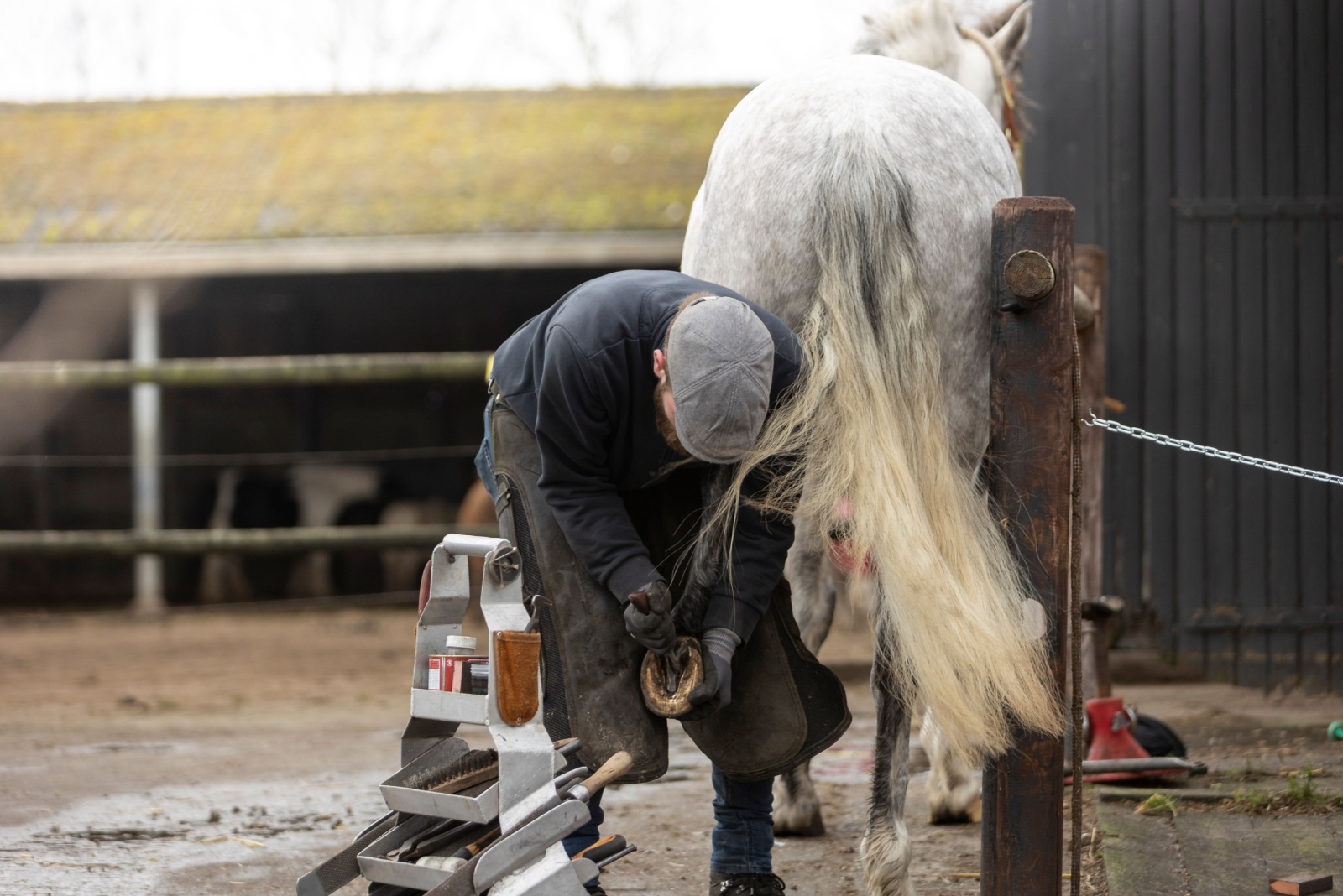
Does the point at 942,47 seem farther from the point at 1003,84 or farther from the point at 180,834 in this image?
the point at 180,834

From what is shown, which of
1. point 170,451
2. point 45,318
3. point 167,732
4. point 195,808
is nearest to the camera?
point 195,808

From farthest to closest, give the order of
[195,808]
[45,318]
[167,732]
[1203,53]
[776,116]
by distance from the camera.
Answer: [45,318] < [1203,53] < [167,732] < [195,808] < [776,116]

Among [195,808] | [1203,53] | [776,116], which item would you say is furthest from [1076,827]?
[1203,53]

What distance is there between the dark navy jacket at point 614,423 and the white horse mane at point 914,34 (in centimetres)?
141

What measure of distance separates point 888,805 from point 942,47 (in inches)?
83.2

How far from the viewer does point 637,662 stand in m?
2.36

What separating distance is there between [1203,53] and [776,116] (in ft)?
10.4

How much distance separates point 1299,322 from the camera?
4836mm

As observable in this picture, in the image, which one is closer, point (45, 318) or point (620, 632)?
point (620, 632)

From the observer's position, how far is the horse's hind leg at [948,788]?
318 centimetres

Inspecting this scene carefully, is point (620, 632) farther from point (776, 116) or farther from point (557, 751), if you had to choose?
point (776, 116)

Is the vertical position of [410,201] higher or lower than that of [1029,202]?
higher

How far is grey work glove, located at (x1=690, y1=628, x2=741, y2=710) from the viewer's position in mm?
2230

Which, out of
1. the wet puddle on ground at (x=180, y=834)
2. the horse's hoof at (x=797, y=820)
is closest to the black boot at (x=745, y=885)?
the horse's hoof at (x=797, y=820)
